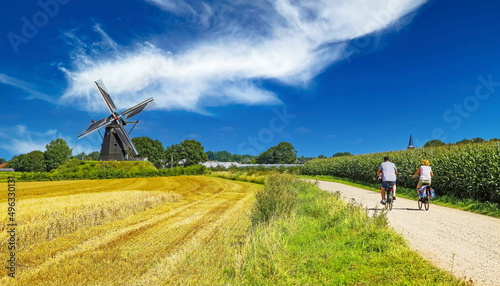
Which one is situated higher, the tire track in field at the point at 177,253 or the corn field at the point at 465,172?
the corn field at the point at 465,172

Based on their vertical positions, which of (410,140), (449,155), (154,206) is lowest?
(154,206)

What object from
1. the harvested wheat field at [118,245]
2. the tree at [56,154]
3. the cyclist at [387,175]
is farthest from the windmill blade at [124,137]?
the cyclist at [387,175]

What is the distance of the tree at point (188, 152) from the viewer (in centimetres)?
10238

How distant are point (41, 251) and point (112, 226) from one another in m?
3.52

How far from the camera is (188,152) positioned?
103 meters

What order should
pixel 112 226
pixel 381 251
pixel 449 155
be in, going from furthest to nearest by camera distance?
pixel 449 155
pixel 112 226
pixel 381 251

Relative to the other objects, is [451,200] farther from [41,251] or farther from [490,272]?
[41,251]

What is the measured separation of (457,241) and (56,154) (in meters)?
114

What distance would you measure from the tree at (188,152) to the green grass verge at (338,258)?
96.1 meters

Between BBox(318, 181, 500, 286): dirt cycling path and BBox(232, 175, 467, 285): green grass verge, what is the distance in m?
0.57

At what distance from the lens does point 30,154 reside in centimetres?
9712

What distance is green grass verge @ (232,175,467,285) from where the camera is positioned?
5.07m

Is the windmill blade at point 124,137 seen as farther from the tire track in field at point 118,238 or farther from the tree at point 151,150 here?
the tire track in field at point 118,238

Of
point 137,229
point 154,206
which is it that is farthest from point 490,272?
point 154,206
